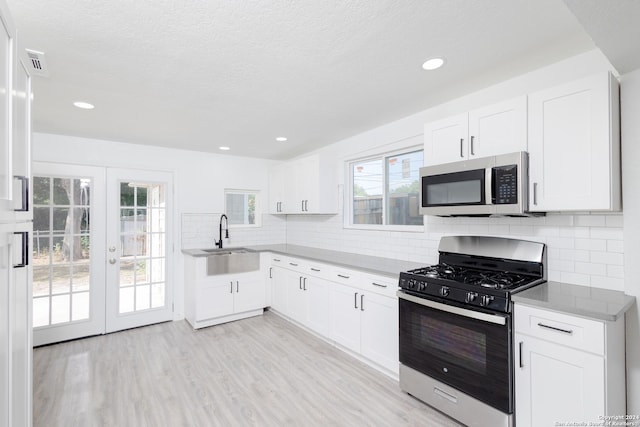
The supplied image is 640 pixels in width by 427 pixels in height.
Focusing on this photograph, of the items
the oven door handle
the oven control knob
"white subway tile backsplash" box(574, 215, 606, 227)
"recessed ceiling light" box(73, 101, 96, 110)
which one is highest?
"recessed ceiling light" box(73, 101, 96, 110)

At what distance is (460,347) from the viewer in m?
2.00

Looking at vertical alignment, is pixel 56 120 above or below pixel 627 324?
above

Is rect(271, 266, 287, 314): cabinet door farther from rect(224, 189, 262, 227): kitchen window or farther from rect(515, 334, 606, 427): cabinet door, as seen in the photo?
rect(515, 334, 606, 427): cabinet door

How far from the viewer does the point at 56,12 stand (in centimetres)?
150

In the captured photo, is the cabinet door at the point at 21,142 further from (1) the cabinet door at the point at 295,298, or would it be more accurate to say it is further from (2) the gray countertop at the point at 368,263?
(1) the cabinet door at the point at 295,298

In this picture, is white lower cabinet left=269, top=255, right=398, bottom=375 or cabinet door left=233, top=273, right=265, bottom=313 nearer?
white lower cabinet left=269, top=255, right=398, bottom=375

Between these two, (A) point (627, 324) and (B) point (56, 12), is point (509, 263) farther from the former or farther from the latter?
(B) point (56, 12)

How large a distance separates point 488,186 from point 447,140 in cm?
53

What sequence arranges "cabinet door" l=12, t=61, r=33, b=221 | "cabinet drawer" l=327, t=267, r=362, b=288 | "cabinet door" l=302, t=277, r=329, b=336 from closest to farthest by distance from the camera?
"cabinet door" l=12, t=61, r=33, b=221, "cabinet drawer" l=327, t=267, r=362, b=288, "cabinet door" l=302, t=277, r=329, b=336

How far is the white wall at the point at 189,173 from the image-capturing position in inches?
143

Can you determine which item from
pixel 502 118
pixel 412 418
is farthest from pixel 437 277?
pixel 502 118

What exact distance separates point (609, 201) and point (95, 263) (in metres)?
4.80

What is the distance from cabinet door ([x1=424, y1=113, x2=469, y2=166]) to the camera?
2328mm

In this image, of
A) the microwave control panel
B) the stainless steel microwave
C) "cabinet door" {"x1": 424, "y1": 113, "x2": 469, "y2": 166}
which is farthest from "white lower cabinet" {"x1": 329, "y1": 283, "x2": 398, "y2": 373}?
"cabinet door" {"x1": 424, "y1": 113, "x2": 469, "y2": 166}
